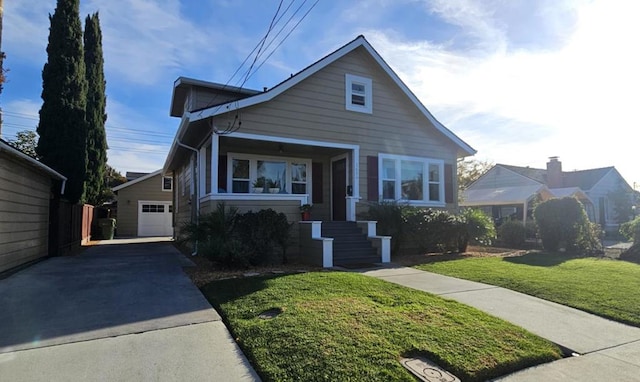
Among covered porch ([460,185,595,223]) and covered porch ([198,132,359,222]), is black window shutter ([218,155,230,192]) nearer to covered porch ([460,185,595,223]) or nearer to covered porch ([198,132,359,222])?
covered porch ([198,132,359,222])

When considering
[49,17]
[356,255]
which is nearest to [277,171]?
[356,255]

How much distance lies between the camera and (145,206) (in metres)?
25.8

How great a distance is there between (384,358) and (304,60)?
32.0 feet

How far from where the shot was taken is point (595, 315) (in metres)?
5.20

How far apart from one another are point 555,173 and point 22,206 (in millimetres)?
32184

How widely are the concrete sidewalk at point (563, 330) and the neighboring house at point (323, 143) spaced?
443 centimetres

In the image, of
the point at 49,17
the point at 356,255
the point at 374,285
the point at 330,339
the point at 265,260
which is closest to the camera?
the point at 330,339

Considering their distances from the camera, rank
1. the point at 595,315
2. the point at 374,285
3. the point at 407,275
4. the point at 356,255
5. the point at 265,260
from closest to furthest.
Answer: the point at 595,315, the point at 374,285, the point at 407,275, the point at 265,260, the point at 356,255

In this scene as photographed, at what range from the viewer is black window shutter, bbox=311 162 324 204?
1352 centimetres

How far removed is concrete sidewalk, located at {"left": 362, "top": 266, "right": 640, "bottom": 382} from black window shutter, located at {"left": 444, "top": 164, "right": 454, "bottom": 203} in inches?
292

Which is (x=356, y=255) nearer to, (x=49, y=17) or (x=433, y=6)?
(x=433, y=6)

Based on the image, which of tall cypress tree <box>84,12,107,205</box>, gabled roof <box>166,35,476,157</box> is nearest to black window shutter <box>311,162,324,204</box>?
gabled roof <box>166,35,476,157</box>

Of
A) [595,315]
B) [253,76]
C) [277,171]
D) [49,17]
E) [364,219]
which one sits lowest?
[595,315]

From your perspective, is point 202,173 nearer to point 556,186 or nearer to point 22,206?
point 22,206
